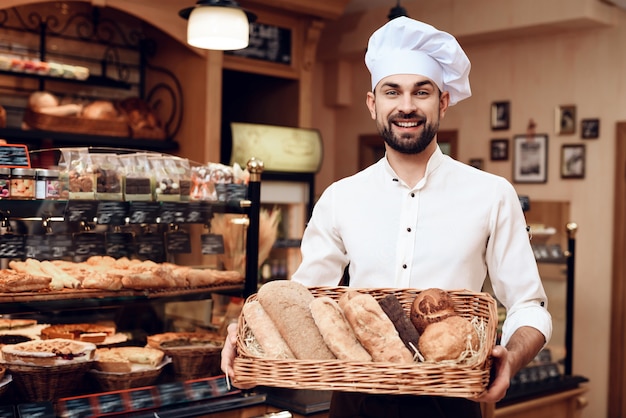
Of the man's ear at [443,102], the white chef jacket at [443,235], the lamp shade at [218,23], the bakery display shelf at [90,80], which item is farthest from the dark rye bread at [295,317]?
the bakery display shelf at [90,80]

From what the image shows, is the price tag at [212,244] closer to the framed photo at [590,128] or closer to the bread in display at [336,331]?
the bread in display at [336,331]

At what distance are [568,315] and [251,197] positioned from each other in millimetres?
1908

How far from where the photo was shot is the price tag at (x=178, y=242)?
9.27ft

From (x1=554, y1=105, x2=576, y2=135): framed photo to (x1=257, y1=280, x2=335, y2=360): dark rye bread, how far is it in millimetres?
4297

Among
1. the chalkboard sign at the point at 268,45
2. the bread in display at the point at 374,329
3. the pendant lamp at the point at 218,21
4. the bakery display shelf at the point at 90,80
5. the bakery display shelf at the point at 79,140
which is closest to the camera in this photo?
the bread in display at the point at 374,329

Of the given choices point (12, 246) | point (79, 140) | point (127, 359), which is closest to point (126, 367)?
point (127, 359)

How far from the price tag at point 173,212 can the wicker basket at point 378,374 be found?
55.6 inches

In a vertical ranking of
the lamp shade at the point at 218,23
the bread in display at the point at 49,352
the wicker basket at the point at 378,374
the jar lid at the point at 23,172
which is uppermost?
the lamp shade at the point at 218,23

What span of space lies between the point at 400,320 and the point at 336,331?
0.13 metres

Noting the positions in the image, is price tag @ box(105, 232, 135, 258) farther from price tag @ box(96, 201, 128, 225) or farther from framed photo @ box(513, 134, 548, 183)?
framed photo @ box(513, 134, 548, 183)

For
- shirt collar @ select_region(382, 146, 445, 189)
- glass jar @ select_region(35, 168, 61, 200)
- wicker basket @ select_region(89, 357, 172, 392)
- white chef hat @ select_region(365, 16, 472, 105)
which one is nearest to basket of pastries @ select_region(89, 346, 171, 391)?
wicker basket @ select_region(89, 357, 172, 392)

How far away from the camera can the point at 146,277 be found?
8.91 feet

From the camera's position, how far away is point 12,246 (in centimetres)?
247

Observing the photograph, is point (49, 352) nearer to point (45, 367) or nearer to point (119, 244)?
point (45, 367)
